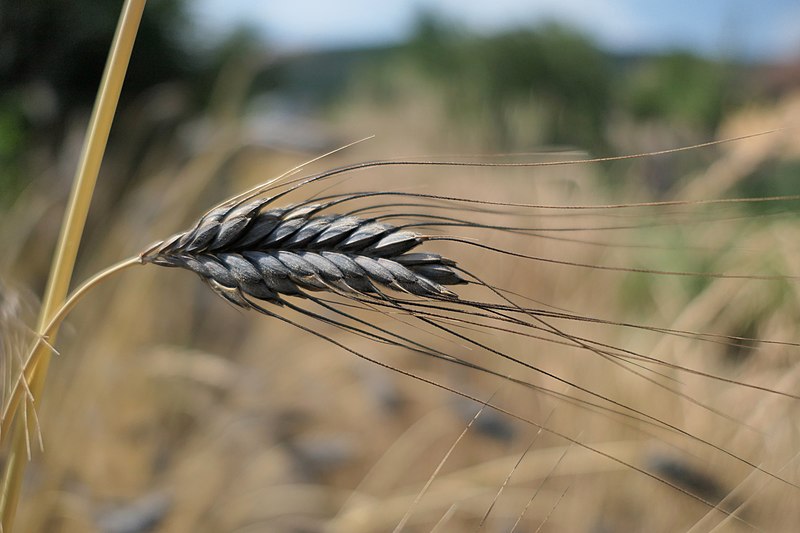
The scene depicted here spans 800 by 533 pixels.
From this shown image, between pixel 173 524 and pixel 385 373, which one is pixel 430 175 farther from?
pixel 173 524

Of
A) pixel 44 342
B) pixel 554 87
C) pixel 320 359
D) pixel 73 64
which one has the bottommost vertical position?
pixel 320 359

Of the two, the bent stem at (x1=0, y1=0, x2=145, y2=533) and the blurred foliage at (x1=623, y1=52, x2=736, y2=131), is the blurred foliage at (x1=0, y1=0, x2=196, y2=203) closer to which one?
the bent stem at (x1=0, y1=0, x2=145, y2=533)

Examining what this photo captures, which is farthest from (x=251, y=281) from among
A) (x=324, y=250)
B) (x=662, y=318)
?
(x=662, y=318)

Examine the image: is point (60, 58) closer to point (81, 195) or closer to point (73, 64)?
point (73, 64)

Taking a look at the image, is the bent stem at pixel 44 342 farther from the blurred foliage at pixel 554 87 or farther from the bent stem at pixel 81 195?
the blurred foliage at pixel 554 87

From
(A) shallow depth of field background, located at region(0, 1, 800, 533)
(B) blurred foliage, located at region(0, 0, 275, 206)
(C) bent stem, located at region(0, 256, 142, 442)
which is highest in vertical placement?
(B) blurred foliage, located at region(0, 0, 275, 206)

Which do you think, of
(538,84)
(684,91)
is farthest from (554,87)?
(684,91)

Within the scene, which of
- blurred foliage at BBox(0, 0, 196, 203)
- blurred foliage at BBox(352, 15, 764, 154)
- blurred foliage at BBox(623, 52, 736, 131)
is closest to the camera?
blurred foliage at BBox(0, 0, 196, 203)

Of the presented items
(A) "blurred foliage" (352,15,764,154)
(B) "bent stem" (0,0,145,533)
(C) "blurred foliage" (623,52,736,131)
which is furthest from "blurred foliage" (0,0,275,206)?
(C) "blurred foliage" (623,52,736,131)
